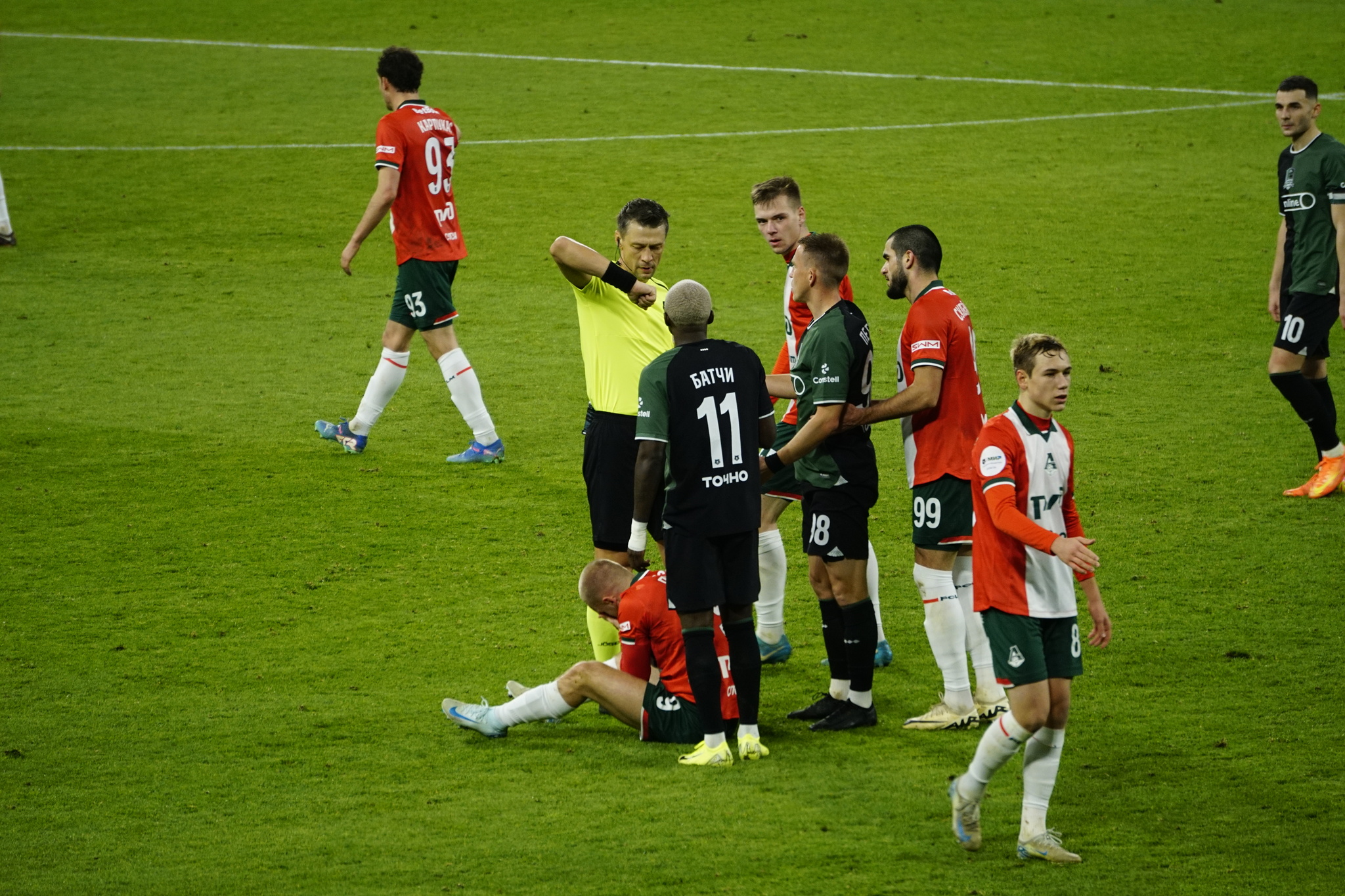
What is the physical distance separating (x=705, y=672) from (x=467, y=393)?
15.4 feet

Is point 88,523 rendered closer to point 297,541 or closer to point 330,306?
point 297,541

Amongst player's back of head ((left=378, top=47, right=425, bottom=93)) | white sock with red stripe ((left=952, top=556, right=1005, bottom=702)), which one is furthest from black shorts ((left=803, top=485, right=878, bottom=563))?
player's back of head ((left=378, top=47, right=425, bottom=93))

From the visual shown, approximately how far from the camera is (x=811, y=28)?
25.9 meters

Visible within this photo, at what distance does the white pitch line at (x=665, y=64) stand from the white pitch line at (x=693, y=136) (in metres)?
1.34

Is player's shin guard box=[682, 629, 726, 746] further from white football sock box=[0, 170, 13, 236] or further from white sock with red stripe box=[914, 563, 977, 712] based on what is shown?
white football sock box=[0, 170, 13, 236]

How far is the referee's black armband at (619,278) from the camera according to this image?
6.44 meters

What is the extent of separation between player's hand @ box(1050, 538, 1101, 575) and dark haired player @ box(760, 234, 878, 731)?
4.81 feet

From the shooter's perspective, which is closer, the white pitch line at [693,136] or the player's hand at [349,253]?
the player's hand at [349,253]

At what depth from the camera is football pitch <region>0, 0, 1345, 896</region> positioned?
5320mm

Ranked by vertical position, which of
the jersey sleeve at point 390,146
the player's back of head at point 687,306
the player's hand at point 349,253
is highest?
the jersey sleeve at point 390,146

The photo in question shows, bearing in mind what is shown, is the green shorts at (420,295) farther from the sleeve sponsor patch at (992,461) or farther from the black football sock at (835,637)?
→ the sleeve sponsor patch at (992,461)

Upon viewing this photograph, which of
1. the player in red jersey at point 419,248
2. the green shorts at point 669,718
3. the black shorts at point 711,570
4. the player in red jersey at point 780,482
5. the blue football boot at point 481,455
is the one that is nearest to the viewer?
the black shorts at point 711,570

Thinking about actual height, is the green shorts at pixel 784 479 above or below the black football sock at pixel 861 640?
above

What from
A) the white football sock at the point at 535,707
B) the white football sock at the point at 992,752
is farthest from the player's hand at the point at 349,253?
the white football sock at the point at 992,752
